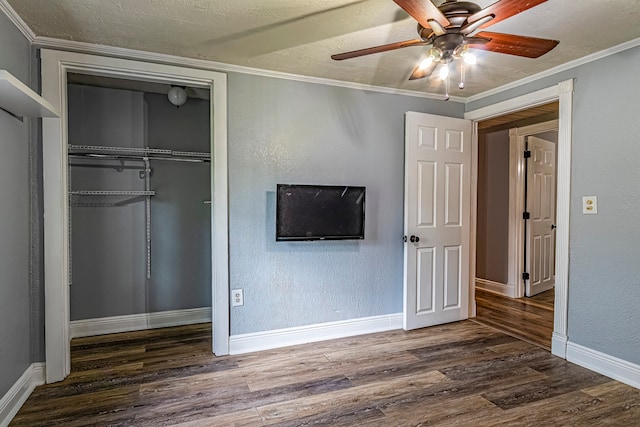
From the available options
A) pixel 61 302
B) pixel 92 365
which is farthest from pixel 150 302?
pixel 61 302

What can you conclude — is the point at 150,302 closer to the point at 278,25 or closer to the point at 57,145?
the point at 57,145

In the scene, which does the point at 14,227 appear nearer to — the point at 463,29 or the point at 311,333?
the point at 311,333

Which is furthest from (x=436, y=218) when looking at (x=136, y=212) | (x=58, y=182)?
(x=58, y=182)

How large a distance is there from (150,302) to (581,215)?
12.6 ft

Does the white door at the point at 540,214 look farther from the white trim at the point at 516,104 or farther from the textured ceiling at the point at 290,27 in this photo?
the textured ceiling at the point at 290,27

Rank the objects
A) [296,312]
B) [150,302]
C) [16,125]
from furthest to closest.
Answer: [150,302] < [296,312] < [16,125]

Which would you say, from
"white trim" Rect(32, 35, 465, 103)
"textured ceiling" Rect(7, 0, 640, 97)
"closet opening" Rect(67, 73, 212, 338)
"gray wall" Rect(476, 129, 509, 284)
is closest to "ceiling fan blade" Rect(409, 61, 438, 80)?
"textured ceiling" Rect(7, 0, 640, 97)

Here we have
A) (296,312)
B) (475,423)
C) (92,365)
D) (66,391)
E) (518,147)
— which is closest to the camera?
(475,423)

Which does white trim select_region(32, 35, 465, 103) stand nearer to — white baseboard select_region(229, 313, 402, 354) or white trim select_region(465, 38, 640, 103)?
white trim select_region(465, 38, 640, 103)

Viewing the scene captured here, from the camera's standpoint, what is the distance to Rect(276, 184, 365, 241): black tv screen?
2.86 meters

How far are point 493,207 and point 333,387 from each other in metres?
3.77

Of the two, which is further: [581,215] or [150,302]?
[150,302]

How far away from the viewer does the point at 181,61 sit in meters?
2.67

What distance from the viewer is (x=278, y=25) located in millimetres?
2180
